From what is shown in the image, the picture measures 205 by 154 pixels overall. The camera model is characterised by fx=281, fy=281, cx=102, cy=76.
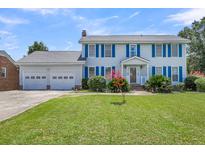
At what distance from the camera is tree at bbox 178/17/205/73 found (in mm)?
42500

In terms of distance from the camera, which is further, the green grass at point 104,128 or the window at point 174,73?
the window at point 174,73

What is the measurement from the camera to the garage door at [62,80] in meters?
28.7

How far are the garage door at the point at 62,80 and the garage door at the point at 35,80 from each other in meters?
0.86

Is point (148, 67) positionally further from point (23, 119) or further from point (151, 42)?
point (23, 119)

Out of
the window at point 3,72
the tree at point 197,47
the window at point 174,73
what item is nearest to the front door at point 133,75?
the window at point 174,73

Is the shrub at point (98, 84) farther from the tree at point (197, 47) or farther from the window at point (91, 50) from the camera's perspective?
the tree at point (197, 47)

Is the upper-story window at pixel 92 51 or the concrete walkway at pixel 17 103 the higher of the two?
the upper-story window at pixel 92 51
